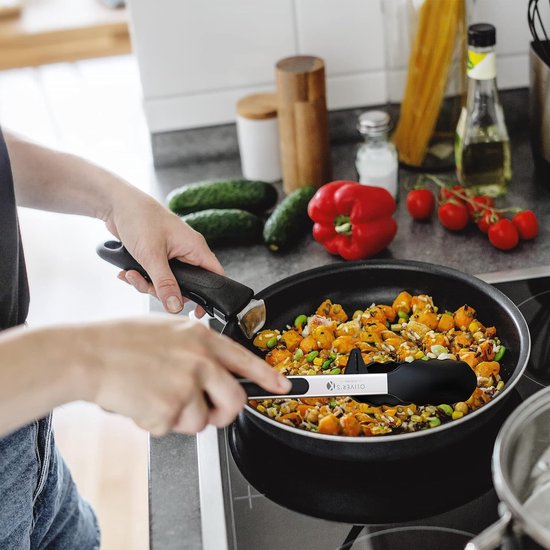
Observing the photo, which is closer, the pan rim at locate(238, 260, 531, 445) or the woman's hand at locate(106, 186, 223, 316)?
the pan rim at locate(238, 260, 531, 445)

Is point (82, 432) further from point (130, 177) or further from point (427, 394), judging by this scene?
point (427, 394)

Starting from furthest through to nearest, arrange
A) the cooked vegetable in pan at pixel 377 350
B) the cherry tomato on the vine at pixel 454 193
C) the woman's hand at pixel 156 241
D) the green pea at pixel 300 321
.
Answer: the cherry tomato on the vine at pixel 454 193
the green pea at pixel 300 321
the woman's hand at pixel 156 241
the cooked vegetable in pan at pixel 377 350

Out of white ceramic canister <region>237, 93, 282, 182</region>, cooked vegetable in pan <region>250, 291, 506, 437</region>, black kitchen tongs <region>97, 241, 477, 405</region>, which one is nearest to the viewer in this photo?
black kitchen tongs <region>97, 241, 477, 405</region>

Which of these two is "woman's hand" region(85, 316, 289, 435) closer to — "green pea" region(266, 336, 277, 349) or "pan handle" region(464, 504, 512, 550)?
"pan handle" region(464, 504, 512, 550)

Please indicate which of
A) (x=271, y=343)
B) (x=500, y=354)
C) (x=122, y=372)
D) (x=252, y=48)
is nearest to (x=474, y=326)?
(x=500, y=354)

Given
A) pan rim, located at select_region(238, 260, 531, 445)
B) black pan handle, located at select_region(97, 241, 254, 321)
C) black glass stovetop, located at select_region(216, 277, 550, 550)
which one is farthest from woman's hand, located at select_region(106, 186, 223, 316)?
black glass stovetop, located at select_region(216, 277, 550, 550)

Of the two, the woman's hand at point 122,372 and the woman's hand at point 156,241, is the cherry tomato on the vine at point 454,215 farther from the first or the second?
the woman's hand at point 122,372

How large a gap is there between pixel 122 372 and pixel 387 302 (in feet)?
2.04

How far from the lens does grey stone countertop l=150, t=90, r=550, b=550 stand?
1.04 meters

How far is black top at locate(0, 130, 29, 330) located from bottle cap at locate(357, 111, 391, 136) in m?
0.64

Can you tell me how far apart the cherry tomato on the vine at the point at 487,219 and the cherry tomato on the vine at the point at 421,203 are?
0.10 m

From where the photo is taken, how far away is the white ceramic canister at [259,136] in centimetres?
158

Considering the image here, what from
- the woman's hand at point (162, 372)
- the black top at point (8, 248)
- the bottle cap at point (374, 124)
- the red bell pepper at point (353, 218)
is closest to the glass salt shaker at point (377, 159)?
the bottle cap at point (374, 124)

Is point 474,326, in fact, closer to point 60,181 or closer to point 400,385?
point 400,385
